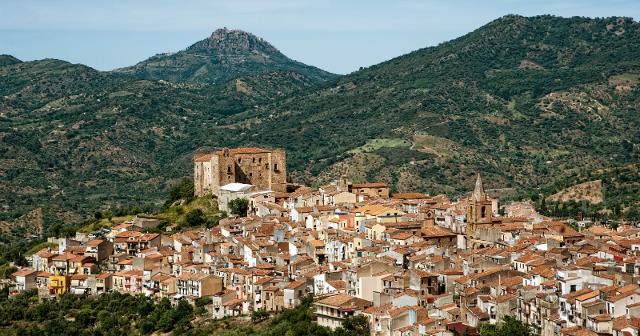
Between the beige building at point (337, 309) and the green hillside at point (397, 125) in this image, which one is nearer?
the beige building at point (337, 309)

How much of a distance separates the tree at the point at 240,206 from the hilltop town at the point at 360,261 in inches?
5.7

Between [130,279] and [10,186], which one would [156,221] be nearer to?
[130,279]

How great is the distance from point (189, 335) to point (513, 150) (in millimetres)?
85080

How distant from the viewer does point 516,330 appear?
36344 mm

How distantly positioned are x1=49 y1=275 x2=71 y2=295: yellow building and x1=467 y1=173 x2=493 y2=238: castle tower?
840 inches

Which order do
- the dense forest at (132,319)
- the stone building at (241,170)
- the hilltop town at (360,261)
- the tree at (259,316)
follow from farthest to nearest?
1. the stone building at (241,170)
2. the tree at (259,316)
3. the dense forest at (132,319)
4. the hilltop town at (360,261)

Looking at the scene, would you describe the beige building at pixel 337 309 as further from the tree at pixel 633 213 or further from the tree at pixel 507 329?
the tree at pixel 633 213

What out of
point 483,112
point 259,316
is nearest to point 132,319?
point 259,316

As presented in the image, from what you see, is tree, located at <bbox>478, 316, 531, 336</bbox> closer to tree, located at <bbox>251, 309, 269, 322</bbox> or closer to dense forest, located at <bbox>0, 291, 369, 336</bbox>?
dense forest, located at <bbox>0, 291, 369, 336</bbox>

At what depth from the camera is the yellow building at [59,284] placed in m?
56.2

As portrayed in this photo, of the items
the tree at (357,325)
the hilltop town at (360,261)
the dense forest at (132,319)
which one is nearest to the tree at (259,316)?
the dense forest at (132,319)

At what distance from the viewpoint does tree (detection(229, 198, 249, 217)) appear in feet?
204

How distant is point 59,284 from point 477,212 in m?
22.3

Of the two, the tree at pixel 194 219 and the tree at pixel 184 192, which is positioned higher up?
the tree at pixel 184 192
